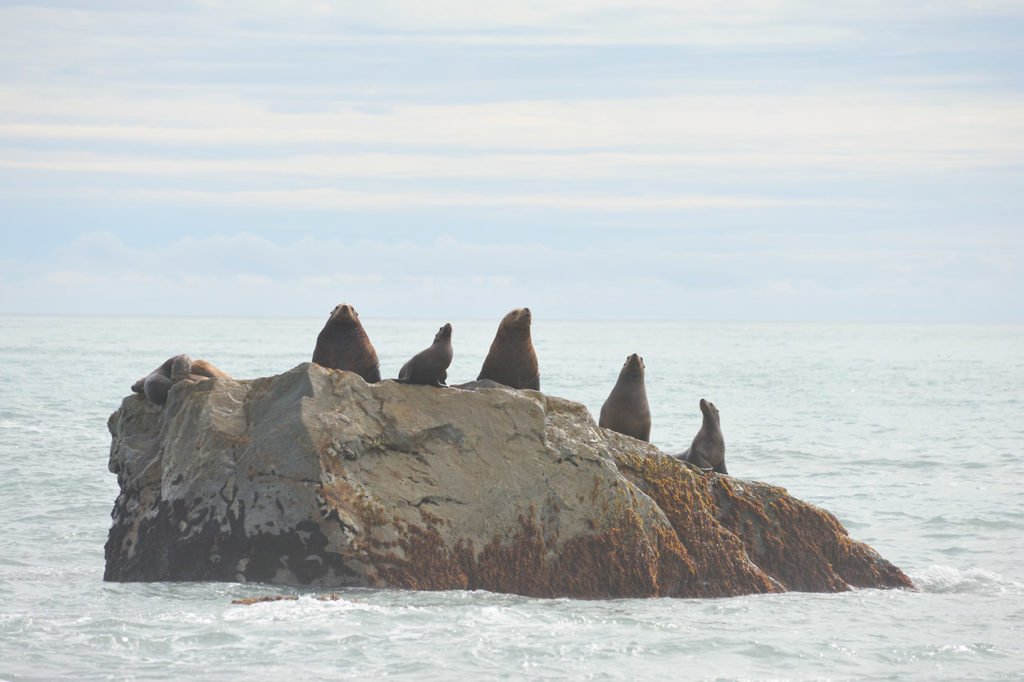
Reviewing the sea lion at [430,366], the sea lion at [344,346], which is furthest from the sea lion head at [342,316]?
the sea lion at [430,366]

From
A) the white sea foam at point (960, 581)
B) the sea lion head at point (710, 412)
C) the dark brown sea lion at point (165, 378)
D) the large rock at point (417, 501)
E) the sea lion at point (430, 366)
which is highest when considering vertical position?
the sea lion at point (430, 366)

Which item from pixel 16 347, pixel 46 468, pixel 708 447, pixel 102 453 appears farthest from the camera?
pixel 16 347

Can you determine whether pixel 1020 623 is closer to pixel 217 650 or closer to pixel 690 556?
pixel 690 556

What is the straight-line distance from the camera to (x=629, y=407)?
10359mm

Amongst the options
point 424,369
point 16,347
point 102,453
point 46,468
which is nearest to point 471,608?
point 424,369

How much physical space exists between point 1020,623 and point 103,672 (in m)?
6.80

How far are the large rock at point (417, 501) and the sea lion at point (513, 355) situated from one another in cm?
83

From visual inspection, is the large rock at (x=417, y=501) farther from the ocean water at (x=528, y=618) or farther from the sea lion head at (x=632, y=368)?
the sea lion head at (x=632, y=368)

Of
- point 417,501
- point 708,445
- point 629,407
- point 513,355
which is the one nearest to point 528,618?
point 417,501

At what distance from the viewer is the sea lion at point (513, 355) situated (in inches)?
392

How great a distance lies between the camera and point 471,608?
8055mm

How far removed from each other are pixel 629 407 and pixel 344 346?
9.02ft

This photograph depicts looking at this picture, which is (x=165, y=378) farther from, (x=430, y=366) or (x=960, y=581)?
(x=960, y=581)

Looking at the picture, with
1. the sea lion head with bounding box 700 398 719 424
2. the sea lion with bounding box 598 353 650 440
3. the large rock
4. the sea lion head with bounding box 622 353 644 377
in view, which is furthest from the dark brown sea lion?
the sea lion head with bounding box 700 398 719 424
